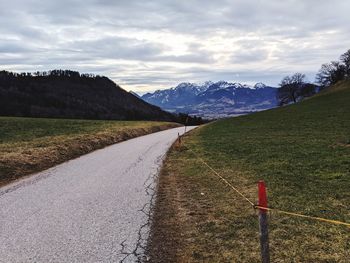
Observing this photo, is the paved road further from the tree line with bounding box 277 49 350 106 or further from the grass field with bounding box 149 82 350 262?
the tree line with bounding box 277 49 350 106

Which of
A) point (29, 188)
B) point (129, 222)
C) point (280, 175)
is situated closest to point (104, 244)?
point (129, 222)

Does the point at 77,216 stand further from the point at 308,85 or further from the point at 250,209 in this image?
the point at 308,85

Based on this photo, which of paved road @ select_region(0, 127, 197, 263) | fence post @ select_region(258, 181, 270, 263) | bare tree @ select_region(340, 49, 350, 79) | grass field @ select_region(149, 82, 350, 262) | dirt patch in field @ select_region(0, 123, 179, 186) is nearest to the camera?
fence post @ select_region(258, 181, 270, 263)

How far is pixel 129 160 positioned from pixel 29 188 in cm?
865

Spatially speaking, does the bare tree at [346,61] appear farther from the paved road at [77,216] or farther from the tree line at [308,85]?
the paved road at [77,216]

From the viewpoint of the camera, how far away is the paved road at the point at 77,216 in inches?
308

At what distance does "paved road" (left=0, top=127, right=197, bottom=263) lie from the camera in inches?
308

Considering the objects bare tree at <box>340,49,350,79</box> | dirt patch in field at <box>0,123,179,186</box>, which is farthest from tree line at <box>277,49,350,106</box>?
dirt patch in field at <box>0,123,179,186</box>

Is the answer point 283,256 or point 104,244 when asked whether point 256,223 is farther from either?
point 104,244

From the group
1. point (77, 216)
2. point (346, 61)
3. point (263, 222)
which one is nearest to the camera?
point (263, 222)

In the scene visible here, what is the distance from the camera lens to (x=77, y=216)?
10438mm

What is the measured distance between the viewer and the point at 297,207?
1018 centimetres

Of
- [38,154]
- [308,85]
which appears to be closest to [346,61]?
[308,85]

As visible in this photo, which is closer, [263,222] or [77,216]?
[263,222]
